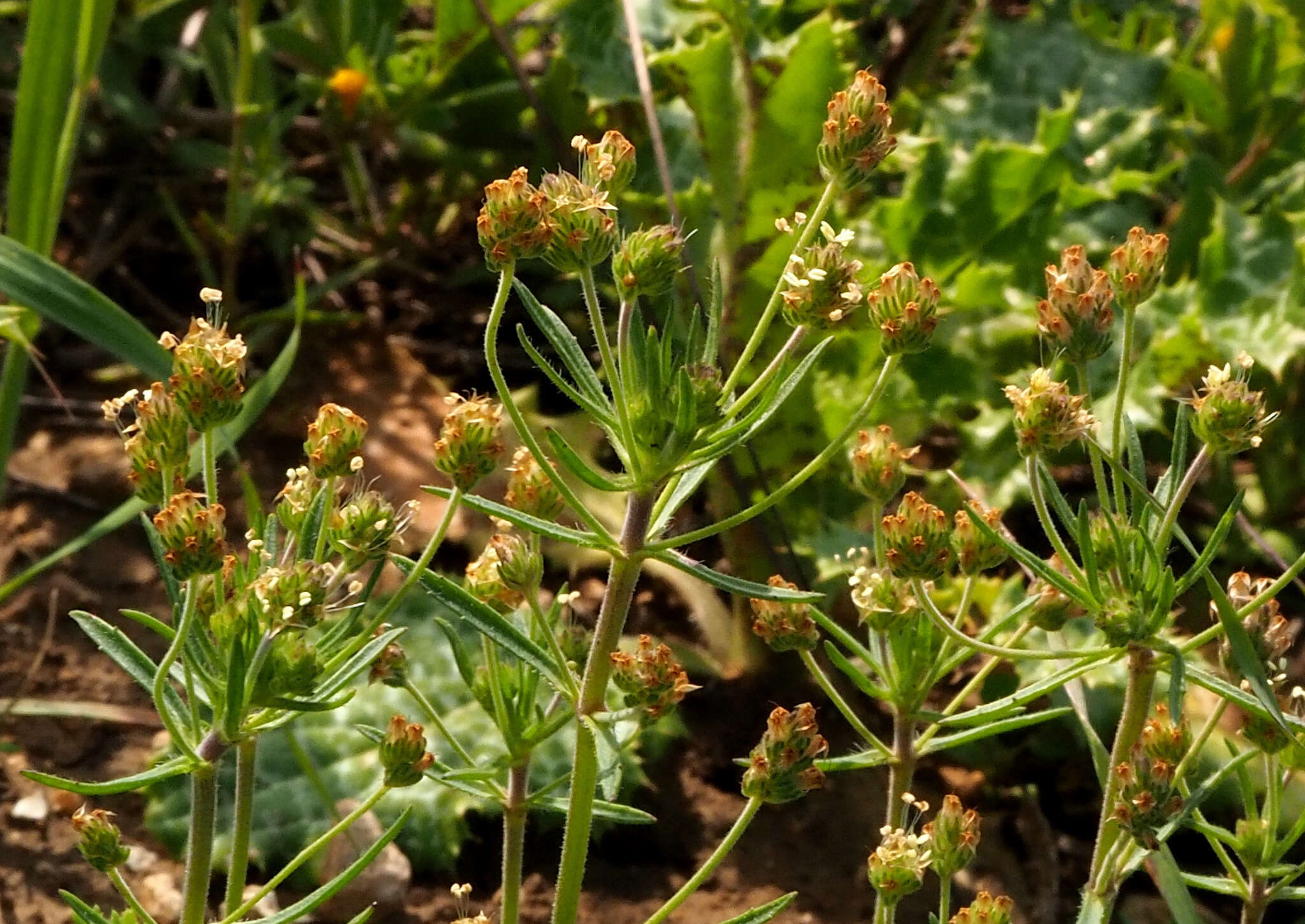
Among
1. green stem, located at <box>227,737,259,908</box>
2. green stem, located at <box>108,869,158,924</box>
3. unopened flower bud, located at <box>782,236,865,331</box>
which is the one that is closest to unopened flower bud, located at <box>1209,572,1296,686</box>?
unopened flower bud, located at <box>782,236,865,331</box>

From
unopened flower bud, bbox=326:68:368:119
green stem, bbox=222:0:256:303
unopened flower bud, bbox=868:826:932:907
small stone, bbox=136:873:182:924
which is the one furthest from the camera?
unopened flower bud, bbox=326:68:368:119

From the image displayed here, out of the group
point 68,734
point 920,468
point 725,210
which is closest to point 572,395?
point 68,734

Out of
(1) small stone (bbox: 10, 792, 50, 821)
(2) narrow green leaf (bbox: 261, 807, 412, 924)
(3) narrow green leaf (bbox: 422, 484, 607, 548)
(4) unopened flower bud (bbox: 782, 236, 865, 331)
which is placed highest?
(4) unopened flower bud (bbox: 782, 236, 865, 331)

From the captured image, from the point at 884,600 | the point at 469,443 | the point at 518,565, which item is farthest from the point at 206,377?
the point at 884,600

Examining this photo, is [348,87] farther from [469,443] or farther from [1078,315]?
[1078,315]

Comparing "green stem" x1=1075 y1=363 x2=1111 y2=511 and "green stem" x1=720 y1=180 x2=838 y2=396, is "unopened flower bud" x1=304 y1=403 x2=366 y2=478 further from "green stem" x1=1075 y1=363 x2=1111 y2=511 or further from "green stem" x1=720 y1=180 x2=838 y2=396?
"green stem" x1=1075 y1=363 x2=1111 y2=511
